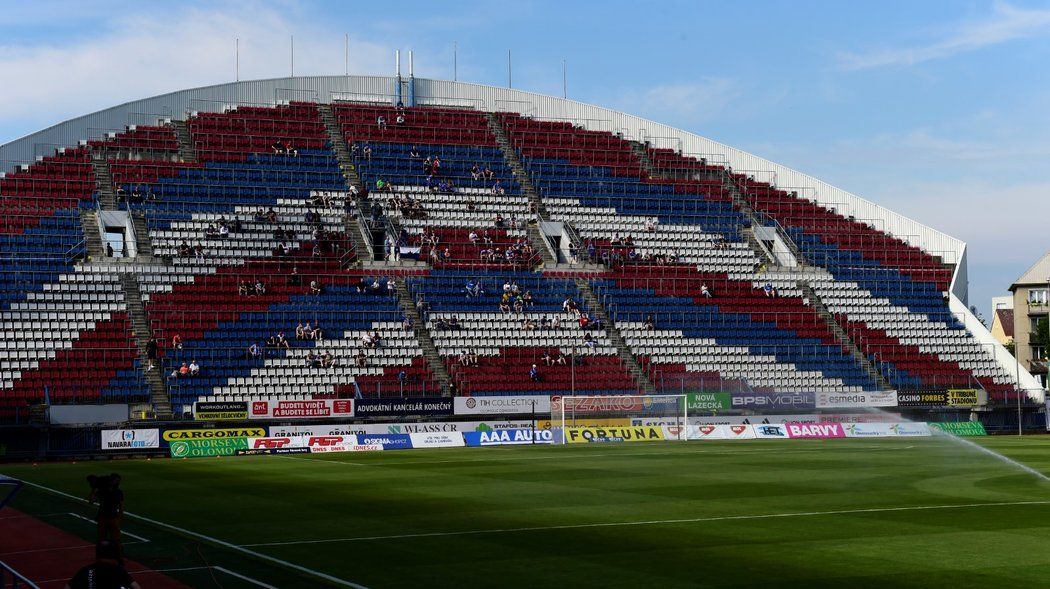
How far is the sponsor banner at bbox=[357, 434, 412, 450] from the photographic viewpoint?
53.6 metres

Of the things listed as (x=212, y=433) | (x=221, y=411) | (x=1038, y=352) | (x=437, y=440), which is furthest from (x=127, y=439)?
(x=1038, y=352)

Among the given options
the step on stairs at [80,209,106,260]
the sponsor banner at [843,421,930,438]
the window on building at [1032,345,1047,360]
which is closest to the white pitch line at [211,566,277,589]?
the sponsor banner at [843,421,930,438]

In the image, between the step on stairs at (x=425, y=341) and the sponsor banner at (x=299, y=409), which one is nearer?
the sponsor banner at (x=299, y=409)

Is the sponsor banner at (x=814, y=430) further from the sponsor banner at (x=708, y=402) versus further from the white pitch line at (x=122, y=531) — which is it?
the white pitch line at (x=122, y=531)

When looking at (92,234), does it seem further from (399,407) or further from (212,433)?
(399,407)

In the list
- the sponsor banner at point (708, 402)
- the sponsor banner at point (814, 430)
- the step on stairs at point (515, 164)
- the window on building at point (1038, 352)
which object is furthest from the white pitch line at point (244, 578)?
the window on building at point (1038, 352)

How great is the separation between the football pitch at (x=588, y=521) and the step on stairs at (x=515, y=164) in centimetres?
3499

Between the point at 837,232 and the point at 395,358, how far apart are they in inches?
1370

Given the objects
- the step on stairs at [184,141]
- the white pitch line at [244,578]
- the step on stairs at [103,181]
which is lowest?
the white pitch line at [244,578]

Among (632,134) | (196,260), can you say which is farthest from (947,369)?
(196,260)

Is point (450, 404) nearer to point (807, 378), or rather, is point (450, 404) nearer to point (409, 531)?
point (807, 378)

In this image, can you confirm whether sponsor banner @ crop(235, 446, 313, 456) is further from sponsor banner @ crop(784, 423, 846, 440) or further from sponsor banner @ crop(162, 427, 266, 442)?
sponsor banner @ crop(784, 423, 846, 440)

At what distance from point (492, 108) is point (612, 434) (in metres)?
38.4

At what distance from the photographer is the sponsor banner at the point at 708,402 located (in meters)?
60.4
